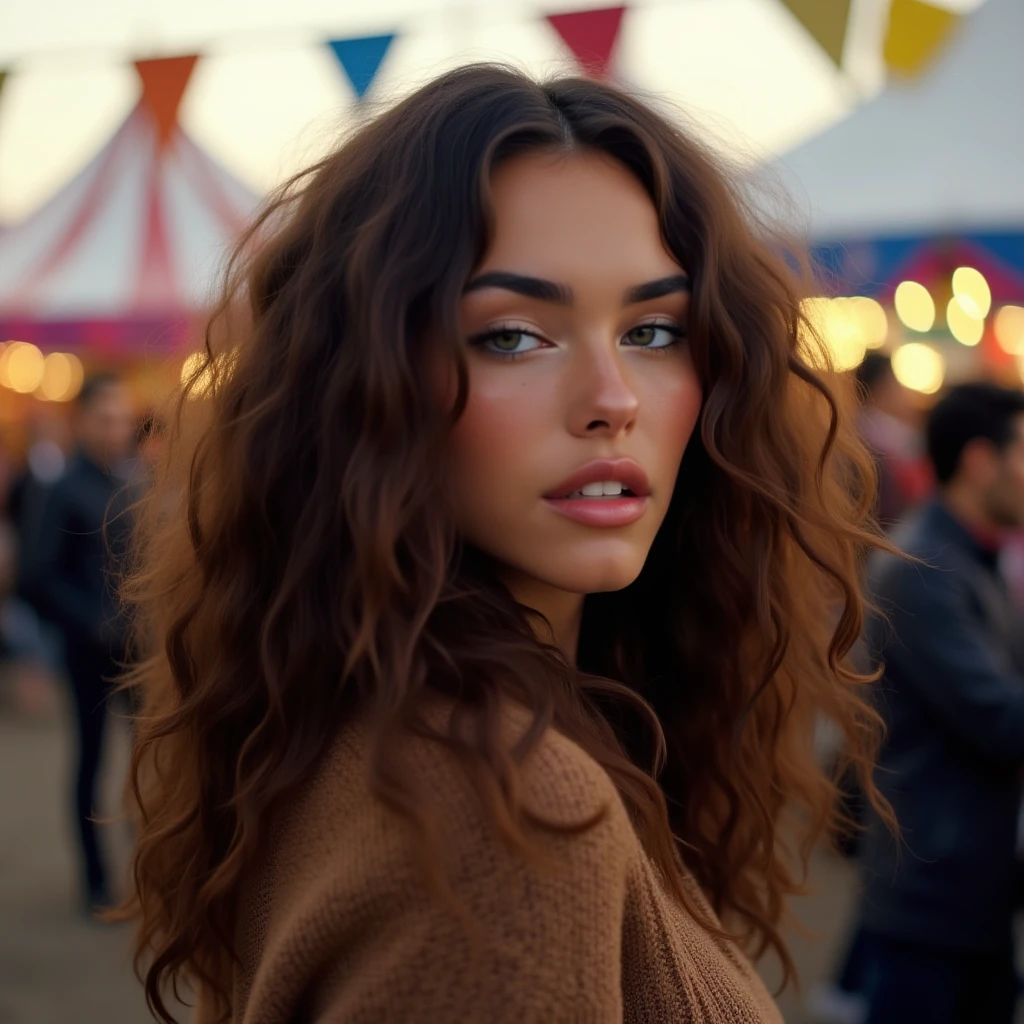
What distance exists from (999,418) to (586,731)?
8.50 ft

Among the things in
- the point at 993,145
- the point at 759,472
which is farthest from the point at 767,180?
the point at 993,145

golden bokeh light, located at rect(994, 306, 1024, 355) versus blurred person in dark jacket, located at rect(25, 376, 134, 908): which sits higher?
golden bokeh light, located at rect(994, 306, 1024, 355)

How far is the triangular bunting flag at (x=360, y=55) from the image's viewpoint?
4262mm

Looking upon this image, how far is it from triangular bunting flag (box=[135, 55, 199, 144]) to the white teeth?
3876mm

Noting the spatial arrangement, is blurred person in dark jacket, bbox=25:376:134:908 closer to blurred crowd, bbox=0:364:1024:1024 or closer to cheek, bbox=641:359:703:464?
blurred crowd, bbox=0:364:1024:1024

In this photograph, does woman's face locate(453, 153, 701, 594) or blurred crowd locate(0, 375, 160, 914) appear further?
blurred crowd locate(0, 375, 160, 914)

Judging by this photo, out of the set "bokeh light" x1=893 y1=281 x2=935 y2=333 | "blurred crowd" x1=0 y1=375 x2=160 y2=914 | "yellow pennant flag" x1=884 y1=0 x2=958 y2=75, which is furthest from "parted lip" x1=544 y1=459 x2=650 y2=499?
"bokeh light" x1=893 y1=281 x2=935 y2=333

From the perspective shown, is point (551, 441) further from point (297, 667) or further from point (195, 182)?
point (195, 182)

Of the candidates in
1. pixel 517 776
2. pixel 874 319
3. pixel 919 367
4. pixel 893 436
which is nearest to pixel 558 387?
pixel 517 776

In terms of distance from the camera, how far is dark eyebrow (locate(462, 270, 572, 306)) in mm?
1183

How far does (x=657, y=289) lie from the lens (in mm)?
1266

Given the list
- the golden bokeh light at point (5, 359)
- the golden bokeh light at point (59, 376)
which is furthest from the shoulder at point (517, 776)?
the golden bokeh light at point (5, 359)

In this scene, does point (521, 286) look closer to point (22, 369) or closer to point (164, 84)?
point (164, 84)

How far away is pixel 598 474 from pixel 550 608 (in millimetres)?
242
